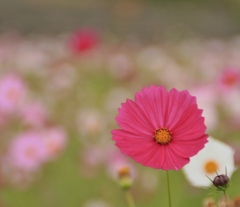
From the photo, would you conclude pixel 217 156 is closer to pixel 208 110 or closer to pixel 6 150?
pixel 6 150

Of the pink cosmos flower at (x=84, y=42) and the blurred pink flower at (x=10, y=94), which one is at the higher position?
the pink cosmos flower at (x=84, y=42)

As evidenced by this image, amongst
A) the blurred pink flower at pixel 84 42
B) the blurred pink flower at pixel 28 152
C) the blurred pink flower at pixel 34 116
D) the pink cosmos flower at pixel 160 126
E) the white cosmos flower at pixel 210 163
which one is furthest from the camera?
the blurred pink flower at pixel 84 42

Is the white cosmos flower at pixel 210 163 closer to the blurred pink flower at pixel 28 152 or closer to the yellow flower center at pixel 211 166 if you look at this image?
the yellow flower center at pixel 211 166

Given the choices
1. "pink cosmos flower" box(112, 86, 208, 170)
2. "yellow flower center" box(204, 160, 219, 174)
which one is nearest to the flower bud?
"pink cosmos flower" box(112, 86, 208, 170)

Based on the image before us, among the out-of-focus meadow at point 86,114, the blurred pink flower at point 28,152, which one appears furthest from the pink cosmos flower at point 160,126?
the blurred pink flower at point 28,152

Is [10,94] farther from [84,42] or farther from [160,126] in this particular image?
[160,126]

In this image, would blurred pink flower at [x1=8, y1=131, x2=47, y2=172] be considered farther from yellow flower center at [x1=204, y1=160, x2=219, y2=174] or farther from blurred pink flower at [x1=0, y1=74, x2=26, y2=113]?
yellow flower center at [x1=204, y1=160, x2=219, y2=174]

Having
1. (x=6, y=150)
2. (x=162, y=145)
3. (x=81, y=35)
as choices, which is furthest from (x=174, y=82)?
(x=162, y=145)

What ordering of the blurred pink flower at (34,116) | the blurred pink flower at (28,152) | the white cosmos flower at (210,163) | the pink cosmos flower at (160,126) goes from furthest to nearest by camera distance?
1. the blurred pink flower at (34,116)
2. the blurred pink flower at (28,152)
3. the white cosmos flower at (210,163)
4. the pink cosmos flower at (160,126)
